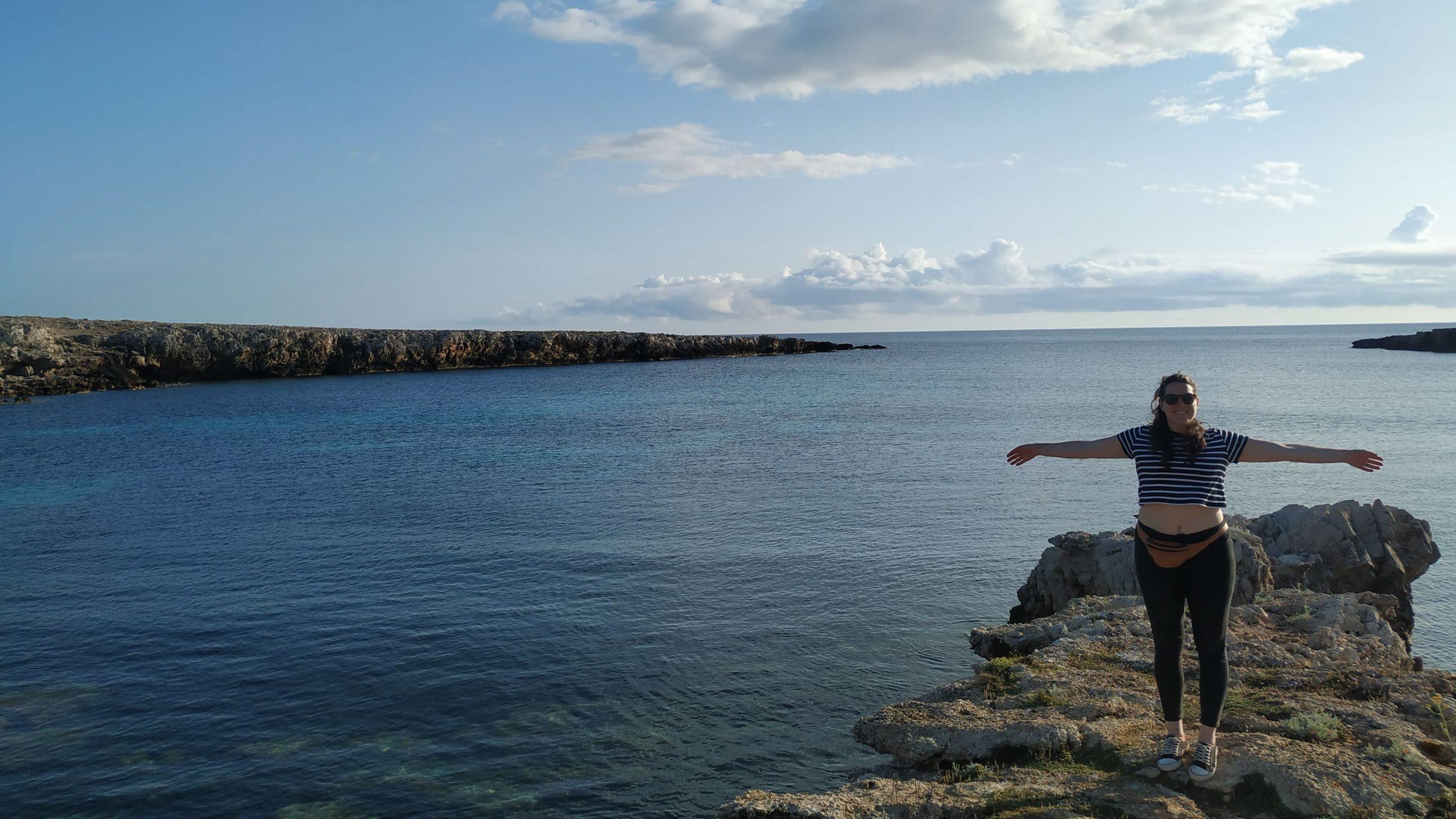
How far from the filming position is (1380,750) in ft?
21.8

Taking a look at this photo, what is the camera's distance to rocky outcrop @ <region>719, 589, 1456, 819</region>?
20.6ft

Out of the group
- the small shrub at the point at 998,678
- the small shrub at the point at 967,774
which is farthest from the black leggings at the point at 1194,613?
the small shrub at the point at 998,678

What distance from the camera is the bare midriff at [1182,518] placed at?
19.9 feet

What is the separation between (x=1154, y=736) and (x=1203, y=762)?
93cm

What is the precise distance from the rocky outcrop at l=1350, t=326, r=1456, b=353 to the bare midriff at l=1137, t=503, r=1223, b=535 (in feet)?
468

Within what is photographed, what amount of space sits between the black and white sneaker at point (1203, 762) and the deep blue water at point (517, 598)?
13.5ft

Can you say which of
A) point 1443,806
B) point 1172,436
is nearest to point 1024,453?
point 1172,436

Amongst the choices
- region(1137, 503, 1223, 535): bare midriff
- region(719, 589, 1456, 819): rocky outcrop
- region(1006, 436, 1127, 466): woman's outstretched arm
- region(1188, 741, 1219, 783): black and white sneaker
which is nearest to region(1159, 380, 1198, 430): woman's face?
region(1006, 436, 1127, 466): woman's outstretched arm

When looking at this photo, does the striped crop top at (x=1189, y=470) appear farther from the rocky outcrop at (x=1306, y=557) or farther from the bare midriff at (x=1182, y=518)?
the rocky outcrop at (x=1306, y=557)

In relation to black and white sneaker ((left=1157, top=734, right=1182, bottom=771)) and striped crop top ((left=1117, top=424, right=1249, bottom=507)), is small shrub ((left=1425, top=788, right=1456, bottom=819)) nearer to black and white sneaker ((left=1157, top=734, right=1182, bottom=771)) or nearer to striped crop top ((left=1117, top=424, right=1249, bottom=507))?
black and white sneaker ((left=1157, top=734, right=1182, bottom=771))

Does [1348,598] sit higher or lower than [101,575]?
higher

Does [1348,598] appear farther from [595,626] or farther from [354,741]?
[354,741]

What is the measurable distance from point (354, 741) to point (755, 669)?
558cm

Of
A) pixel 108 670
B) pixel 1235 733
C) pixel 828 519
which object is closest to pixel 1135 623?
pixel 1235 733
